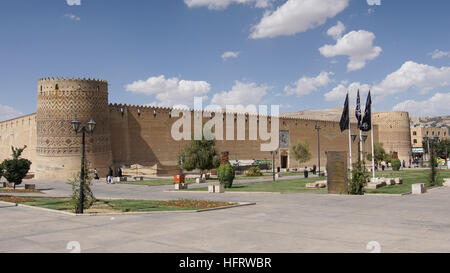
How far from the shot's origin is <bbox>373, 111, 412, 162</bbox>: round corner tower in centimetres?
6397

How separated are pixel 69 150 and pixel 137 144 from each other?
7219 millimetres

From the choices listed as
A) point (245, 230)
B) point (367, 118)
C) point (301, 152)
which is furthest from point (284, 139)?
point (245, 230)

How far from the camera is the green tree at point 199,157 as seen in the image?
1177 inches

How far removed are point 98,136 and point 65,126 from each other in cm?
265

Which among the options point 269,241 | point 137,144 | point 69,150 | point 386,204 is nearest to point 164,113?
point 137,144

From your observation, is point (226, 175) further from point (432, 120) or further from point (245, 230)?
point (432, 120)

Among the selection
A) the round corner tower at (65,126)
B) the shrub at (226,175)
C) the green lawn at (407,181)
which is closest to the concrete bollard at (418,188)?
the green lawn at (407,181)

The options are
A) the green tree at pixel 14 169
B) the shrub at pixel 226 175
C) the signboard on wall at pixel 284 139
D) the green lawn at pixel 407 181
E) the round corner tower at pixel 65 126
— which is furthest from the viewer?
the signboard on wall at pixel 284 139

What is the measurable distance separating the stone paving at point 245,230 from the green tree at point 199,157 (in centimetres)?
1858

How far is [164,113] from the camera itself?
38.6 m

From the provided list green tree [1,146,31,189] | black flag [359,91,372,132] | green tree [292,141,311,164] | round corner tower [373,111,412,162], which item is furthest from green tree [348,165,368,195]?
round corner tower [373,111,412,162]

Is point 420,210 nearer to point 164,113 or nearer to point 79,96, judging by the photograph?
point 79,96

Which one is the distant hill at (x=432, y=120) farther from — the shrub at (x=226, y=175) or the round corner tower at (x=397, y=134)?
the shrub at (x=226, y=175)

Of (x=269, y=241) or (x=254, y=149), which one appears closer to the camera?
(x=269, y=241)
